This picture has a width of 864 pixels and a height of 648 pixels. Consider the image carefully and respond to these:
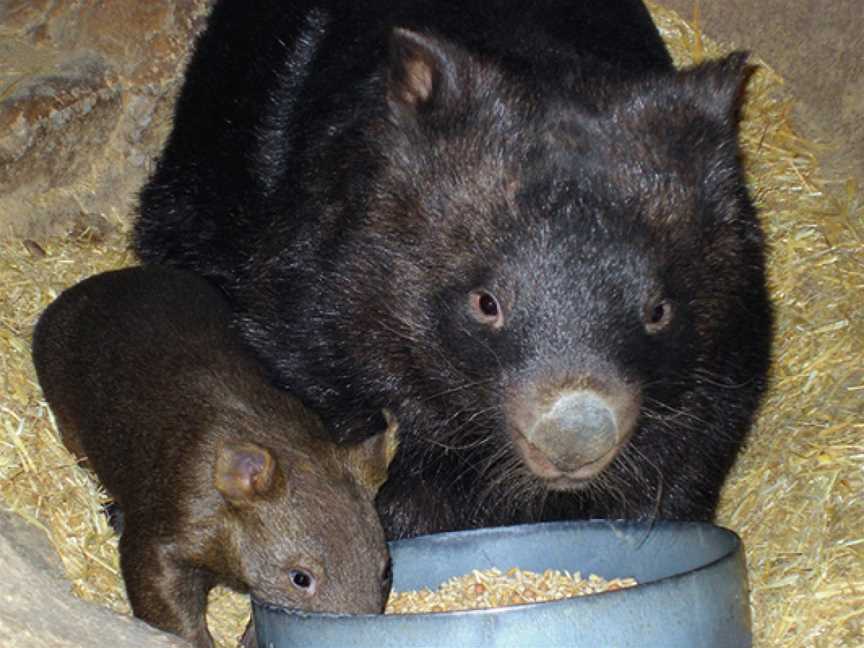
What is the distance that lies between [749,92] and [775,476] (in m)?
2.44

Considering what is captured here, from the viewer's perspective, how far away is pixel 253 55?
6719 mm

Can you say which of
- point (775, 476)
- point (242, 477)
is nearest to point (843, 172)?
point (775, 476)

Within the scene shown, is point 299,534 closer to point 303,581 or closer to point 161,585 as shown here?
point 303,581

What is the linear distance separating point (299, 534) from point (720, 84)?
6.53 feet

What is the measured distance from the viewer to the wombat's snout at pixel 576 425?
4.08m

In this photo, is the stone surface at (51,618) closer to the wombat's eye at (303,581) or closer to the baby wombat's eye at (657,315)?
the wombat's eye at (303,581)

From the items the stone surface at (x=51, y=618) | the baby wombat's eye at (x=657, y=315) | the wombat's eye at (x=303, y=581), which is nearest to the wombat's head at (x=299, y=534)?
the wombat's eye at (x=303, y=581)

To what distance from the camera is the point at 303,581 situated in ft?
14.8

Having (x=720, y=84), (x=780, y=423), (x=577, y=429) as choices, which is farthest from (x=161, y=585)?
(x=780, y=423)

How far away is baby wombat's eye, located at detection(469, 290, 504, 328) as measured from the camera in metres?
4.41

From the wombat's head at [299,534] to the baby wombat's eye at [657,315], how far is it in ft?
3.38

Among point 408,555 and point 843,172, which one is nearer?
point 408,555

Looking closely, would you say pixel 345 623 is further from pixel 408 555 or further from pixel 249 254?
pixel 249 254

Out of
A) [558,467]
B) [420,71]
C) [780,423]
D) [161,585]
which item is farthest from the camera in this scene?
[780,423]
